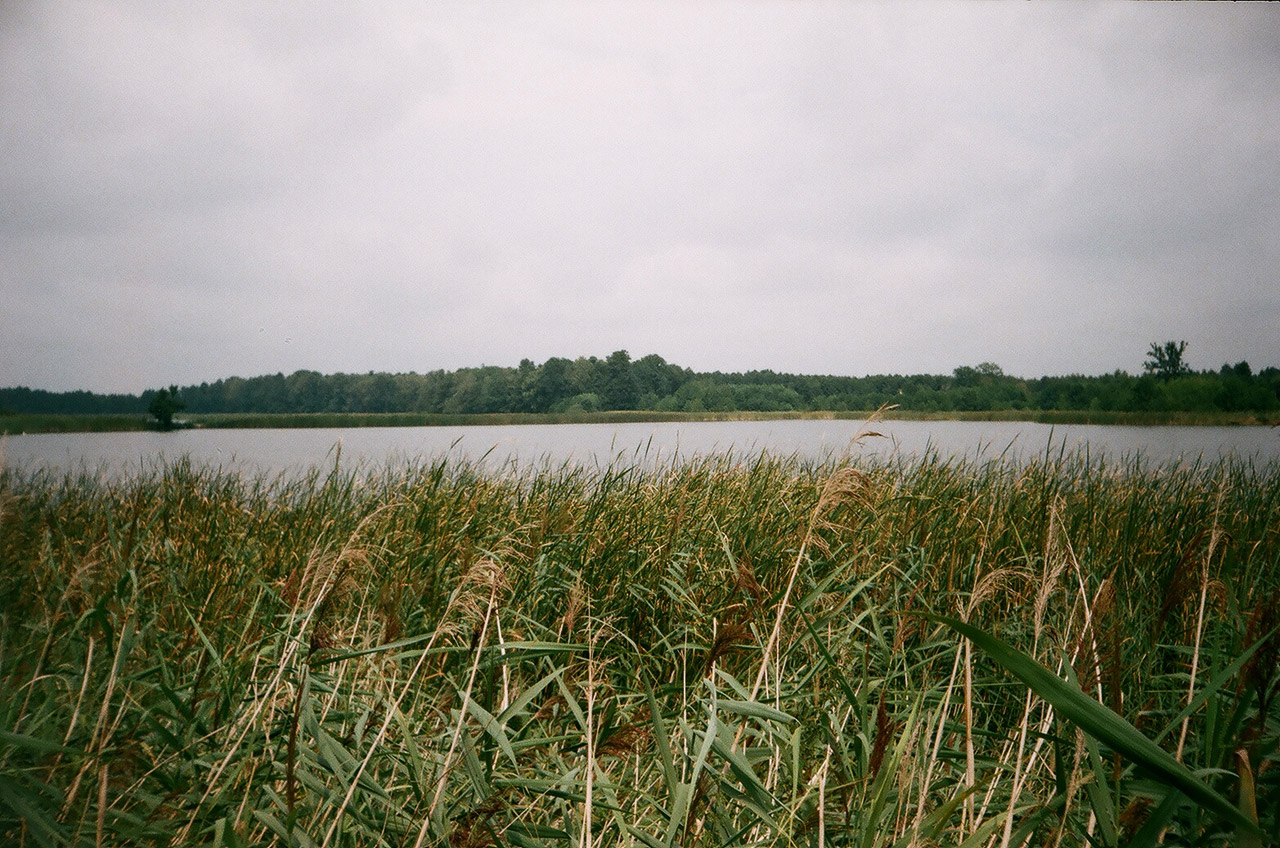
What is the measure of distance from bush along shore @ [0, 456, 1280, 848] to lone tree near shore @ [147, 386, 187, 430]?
2.45 ft

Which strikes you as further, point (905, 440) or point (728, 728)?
point (905, 440)

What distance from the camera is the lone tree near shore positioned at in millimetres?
4850

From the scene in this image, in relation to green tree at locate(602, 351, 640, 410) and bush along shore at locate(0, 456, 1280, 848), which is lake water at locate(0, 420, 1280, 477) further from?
green tree at locate(602, 351, 640, 410)

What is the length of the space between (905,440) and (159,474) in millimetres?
10132

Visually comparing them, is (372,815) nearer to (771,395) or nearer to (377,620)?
(377,620)

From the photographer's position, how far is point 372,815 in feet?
→ 5.09

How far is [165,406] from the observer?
5.16 metres

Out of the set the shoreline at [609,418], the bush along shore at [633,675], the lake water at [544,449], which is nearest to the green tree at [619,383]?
the shoreline at [609,418]

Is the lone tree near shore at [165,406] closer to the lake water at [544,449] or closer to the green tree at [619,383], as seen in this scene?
the lake water at [544,449]

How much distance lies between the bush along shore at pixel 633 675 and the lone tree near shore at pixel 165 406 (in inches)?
29.4

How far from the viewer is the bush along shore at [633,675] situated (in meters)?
1.33

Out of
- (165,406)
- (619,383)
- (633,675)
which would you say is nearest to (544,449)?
(165,406)

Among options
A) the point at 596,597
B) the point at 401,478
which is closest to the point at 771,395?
the point at 401,478

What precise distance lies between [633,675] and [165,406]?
4.71 m
